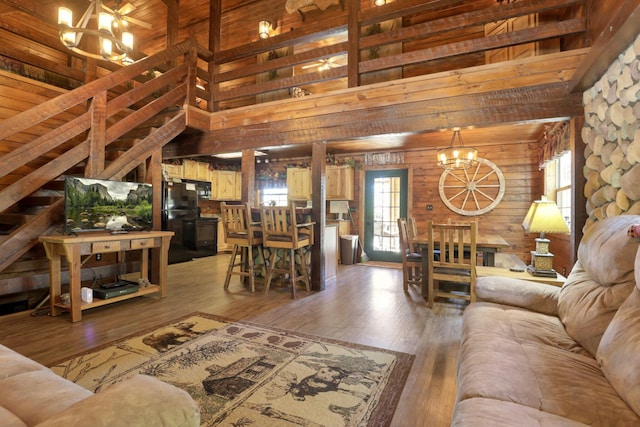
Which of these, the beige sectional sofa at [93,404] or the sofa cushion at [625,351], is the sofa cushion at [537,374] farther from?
the beige sectional sofa at [93,404]

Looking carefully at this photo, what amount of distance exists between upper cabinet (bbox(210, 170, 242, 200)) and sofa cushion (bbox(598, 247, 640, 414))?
7603 mm

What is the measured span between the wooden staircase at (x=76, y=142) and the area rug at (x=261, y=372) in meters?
1.86

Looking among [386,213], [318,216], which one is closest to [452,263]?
[318,216]

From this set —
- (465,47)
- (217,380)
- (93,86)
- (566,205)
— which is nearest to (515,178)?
(566,205)

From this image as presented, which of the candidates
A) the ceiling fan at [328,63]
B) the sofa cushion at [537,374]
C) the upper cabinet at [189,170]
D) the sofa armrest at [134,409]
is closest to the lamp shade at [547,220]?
the sofa cushion at [537,374]

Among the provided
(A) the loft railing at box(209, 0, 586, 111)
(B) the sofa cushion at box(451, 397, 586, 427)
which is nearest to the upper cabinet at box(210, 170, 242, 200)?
(A) the loft railing at box(209, 0, 586, 111)

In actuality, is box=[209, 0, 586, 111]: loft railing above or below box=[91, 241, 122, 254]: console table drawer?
above

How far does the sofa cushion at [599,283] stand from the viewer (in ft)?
4.63

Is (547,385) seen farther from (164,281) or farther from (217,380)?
(164,281)

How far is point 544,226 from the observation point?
245cm

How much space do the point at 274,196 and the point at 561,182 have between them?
19.4 ft

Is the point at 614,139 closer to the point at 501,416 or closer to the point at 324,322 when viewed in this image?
the point at 501,416

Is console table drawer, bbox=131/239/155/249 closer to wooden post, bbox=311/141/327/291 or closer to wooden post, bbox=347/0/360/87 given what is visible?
wooden post, bbox=311/141/327/291

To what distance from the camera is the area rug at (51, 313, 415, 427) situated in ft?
→ 5.29
